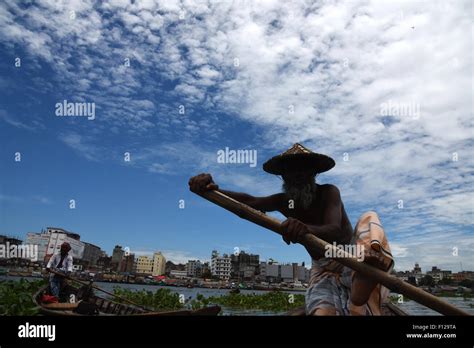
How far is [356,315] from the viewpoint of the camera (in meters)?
2.91

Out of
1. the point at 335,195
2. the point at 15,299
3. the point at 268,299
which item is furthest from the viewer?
the point at 268,299

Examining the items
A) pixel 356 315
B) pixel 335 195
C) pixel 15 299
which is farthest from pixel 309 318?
pixel 15 299

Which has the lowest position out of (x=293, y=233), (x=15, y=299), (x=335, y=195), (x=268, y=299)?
(x=268, y=299)

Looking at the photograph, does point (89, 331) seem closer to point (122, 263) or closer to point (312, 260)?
point (312, 260)

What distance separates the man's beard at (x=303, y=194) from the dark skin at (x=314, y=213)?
0.10ft

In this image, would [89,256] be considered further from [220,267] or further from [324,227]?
[324,227]

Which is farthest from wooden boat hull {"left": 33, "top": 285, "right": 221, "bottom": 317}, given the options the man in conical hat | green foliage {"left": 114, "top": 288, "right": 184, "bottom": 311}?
green foliage {"left": 114, "top": 288, "right": 184, "bottom": 311}

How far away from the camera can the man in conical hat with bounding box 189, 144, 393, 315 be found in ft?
9.02

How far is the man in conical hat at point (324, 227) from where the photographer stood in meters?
2.75

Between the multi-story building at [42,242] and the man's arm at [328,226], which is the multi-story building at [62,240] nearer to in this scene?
the multi-story building at [42,242]

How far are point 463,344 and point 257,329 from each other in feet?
5.55

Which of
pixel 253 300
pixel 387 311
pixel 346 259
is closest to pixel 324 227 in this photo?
pixel 346 259

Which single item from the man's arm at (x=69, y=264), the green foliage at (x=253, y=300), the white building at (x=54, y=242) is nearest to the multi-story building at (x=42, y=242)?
the white building at (x=54, y=242)

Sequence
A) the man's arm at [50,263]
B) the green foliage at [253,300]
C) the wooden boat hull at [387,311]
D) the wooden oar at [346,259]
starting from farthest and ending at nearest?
1. the green foliage at [253,300]
2. the man's arm at [50,263]
3. the wooden boat hull at [387,311]
4. the wooden oar at [346,259]
